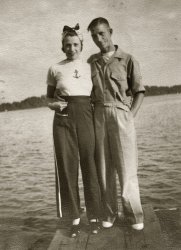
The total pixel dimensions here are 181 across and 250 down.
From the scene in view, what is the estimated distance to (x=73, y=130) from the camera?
3188 millimetres

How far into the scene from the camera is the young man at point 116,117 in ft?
10.5

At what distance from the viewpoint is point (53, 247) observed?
2.95m

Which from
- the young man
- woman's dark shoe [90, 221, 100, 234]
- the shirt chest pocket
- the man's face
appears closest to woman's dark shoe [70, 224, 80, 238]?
woman's dark shoe [90, 221, 100, 234]

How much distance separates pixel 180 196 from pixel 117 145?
5.22 meters

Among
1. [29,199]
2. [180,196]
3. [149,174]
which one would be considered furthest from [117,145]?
[149,174]

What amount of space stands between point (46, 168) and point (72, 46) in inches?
316

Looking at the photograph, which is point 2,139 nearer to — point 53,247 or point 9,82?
point 9,82

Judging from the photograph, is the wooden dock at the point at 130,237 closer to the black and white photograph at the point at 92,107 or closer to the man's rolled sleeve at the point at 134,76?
the black and white photograph at the point at 92,107

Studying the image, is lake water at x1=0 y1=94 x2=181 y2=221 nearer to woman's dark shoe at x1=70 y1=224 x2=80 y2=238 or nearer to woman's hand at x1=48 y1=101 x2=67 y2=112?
woman's dark shoe at x1=70 y1=224 x2=80 y2=238

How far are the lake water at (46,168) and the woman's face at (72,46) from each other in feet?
16.1

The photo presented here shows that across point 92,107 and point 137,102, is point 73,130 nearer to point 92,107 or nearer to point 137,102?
point 92,107

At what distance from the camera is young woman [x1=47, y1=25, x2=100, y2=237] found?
317 cm

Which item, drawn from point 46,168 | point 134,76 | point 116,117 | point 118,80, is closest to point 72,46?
point 118,80

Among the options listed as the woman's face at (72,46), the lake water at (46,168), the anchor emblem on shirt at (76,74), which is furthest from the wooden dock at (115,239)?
the lake water at (46,168)
